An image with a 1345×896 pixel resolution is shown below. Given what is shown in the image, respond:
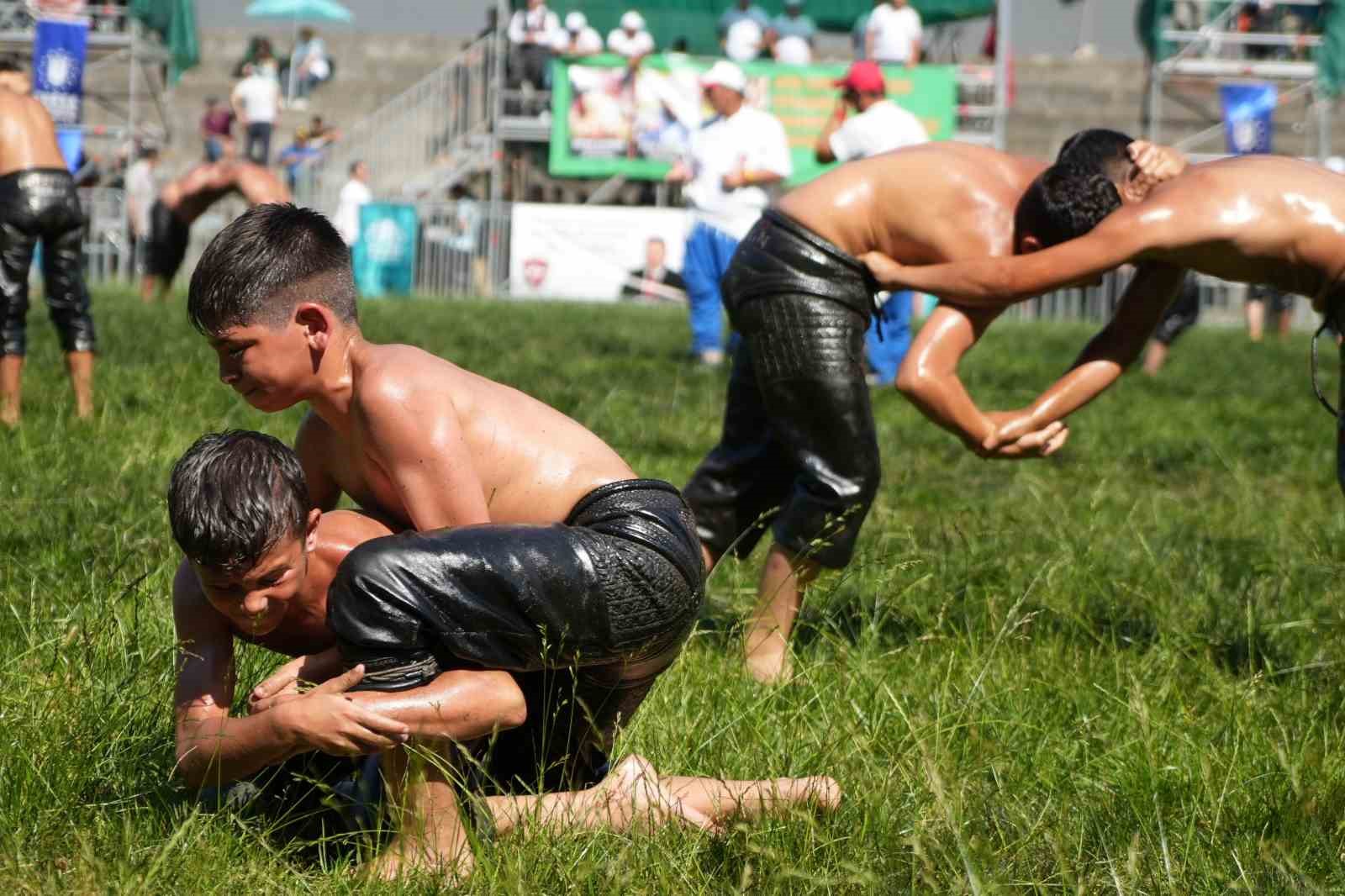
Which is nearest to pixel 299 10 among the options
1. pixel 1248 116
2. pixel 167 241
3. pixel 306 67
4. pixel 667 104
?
pixel 306 67

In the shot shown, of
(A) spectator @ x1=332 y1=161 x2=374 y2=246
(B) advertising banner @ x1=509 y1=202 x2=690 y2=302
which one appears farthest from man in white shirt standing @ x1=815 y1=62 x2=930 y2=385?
(A) spectator @ x1=332 y1=161 x2=374 y2=246

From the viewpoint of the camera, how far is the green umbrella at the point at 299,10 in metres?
24.7

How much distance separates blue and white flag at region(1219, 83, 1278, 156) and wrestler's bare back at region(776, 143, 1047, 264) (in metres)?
17.6

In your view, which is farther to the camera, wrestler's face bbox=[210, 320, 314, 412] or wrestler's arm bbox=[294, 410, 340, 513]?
wrestler's arm bbox=[294, 410, 340, 513]

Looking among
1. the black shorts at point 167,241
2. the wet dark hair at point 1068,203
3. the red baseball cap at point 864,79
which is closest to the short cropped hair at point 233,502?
the wet dark hair at point 1068,203

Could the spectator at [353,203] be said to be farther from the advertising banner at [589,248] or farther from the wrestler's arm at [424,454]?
the wrestler's arm at [424,454]

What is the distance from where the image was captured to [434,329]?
12.0 meters

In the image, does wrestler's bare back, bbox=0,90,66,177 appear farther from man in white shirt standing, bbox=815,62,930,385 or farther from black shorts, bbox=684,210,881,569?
man in white shirt standing, bbox=815,62,930,385

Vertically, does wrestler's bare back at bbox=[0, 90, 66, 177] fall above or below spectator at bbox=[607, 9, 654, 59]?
below

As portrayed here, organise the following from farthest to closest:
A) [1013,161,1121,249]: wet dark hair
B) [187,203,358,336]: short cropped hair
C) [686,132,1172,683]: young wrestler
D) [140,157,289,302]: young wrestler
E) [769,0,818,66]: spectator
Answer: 1. [769,0,818,66]: spectator
2. [140,157,289,302]: young wrestler
3. [686,132,1172,683]: young wrestler
4. [1013,161,1121,249]: wet dark hair
5. [187,203,358,336]: short cropped hair

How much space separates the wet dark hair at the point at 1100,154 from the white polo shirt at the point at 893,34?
56.1ft

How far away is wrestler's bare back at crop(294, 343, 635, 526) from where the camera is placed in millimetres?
2949

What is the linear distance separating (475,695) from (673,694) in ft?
3.18

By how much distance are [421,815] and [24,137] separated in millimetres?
5131
